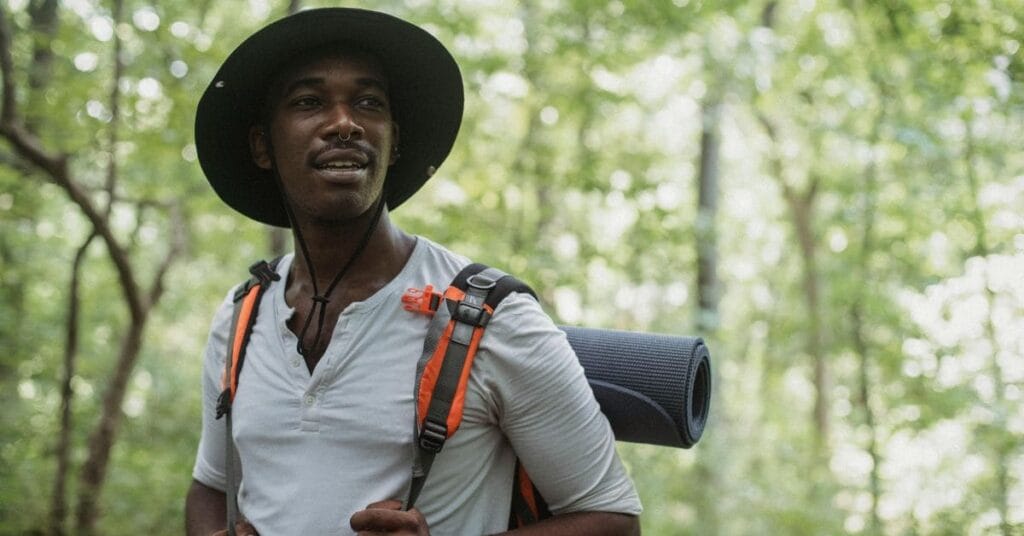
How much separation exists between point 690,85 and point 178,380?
6.78 m

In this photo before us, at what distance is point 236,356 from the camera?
200 cm

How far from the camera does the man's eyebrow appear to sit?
197 centimetres

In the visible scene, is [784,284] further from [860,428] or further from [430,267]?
[430,267]

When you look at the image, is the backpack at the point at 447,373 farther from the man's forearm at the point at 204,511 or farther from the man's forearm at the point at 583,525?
the man's forearm at the point at 204,511

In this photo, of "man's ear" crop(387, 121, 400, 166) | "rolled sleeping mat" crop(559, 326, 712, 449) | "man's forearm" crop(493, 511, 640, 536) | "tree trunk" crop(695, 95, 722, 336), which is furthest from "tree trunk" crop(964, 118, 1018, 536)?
"man's ear" crop(387, 121, 400, 166)

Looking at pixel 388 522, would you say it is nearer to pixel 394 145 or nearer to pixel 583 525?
pixel 583 525

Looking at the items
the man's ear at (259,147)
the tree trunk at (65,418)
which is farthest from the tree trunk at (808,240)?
the man's ear at (259,147)

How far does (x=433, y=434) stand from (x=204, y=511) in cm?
79

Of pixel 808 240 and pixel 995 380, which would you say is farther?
pixel 808 240

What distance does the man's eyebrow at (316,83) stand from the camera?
1.97 meters

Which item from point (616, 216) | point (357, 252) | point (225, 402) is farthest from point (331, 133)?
point (616, 216)

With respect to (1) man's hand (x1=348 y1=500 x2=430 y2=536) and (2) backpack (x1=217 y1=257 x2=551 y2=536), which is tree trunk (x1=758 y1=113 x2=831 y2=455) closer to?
(2) backpack (x1=217 y1=257 x2=551 y2=536)

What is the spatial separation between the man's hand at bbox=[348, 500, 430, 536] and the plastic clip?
1.25 feet

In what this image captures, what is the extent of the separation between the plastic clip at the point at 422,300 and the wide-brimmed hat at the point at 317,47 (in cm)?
41
